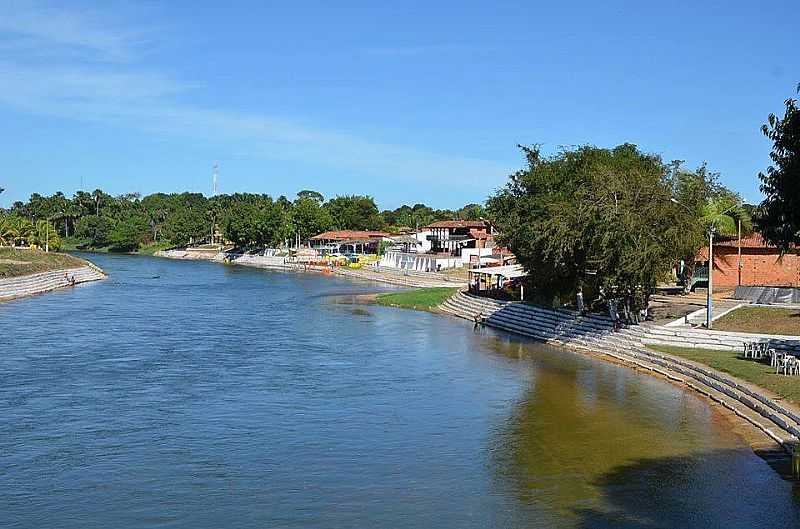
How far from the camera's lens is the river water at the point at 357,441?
18.1m

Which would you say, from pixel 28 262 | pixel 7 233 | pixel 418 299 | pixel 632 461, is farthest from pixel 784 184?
pixel 7 233

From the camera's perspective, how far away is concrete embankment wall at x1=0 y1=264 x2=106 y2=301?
73794 mm

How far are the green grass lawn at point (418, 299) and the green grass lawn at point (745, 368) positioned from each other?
3095 centimetres

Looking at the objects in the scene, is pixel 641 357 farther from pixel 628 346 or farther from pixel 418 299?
pixel 418 299

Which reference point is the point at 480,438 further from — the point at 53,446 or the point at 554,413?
the point at 53,446

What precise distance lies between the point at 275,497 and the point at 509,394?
13.7 meters

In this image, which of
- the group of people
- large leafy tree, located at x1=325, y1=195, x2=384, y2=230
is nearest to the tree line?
large leafy tree, located at x1=325, y1=195, x2=384, y2=230

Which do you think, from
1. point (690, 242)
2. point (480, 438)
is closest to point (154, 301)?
point (690, 242)

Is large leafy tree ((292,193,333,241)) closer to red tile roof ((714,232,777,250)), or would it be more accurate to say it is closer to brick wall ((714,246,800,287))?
red tile roof ((714,232,777,250))

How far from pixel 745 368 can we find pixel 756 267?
917 inches

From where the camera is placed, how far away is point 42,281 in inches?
3248

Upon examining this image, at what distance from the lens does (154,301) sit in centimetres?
7112

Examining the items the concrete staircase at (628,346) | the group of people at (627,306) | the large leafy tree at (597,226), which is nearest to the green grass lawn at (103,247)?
the concrete staircase at (628,346)

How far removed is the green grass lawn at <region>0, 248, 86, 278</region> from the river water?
133 feet
